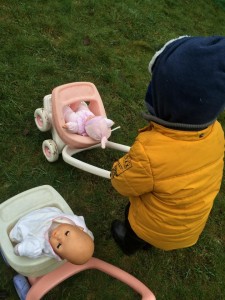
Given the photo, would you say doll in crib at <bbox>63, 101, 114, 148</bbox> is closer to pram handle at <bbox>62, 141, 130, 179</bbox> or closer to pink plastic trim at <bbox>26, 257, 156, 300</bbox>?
pram handle at <bbox>62, 141, 130, 179</bbox>

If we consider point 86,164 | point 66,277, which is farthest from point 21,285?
point 86,164

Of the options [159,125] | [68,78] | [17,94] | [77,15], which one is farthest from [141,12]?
[159,125]

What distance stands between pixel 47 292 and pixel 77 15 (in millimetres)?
2614

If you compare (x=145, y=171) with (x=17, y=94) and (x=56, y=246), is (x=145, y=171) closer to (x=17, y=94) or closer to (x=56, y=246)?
(x=56, y=246)

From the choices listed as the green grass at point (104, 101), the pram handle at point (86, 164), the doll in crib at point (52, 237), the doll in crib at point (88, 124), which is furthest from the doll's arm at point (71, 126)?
the doll in crib at point (52, 237)

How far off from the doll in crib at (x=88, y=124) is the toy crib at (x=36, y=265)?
1.39ft

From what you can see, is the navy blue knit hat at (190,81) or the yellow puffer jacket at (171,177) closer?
the navy blue knit hat at (190,81)

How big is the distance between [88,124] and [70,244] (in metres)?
0.86

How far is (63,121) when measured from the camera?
89.0 inches

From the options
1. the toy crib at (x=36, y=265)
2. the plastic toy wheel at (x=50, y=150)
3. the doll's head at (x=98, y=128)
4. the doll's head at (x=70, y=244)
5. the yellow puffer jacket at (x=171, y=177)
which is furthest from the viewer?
the plastic toy wheel at (x=50, y=150)

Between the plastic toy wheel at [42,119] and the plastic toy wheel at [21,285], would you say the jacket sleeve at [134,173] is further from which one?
the plastic toy wheel at [42,119]

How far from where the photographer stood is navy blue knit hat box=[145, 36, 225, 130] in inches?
49.3

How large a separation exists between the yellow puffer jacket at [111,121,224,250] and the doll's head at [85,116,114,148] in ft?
1.76

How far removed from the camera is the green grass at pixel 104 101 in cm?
225
